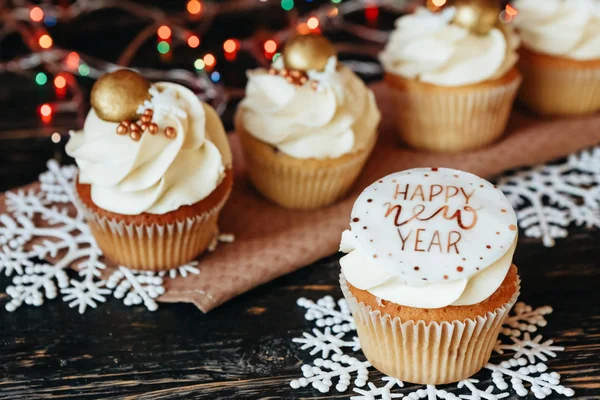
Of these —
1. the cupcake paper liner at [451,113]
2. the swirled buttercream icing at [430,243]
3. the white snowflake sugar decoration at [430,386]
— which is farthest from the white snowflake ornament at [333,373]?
the cupcake paper liner at [451,113]

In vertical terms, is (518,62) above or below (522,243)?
above

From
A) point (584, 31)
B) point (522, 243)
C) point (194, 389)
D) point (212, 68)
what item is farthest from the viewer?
point (212, 68)

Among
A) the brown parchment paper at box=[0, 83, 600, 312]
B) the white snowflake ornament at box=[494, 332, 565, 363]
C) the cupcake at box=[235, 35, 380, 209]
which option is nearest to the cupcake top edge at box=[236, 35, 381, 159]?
the cupcake at box=[235, 35, 380, 209]

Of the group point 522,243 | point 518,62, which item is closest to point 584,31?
point 518,62

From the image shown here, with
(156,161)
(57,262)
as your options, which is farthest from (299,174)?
(57,262)

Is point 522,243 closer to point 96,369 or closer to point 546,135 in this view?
point 546,135

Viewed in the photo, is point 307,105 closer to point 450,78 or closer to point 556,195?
point 450,78

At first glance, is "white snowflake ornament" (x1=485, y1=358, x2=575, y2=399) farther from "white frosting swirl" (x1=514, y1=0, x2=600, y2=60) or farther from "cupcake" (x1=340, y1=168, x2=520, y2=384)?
"white frosting swirl" (x1=514, y1=0, x2=600, y2=60)

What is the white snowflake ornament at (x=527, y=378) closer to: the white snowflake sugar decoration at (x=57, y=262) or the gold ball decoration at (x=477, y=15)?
the white snowflake sugar decoration at (x=57, y=262)
